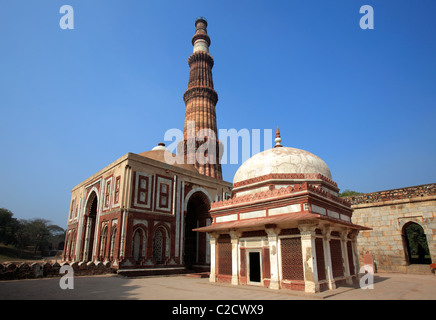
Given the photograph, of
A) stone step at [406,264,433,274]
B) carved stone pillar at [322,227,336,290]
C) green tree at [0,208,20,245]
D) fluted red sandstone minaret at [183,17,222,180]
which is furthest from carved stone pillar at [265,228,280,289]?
green tree at [0,208,20,245]

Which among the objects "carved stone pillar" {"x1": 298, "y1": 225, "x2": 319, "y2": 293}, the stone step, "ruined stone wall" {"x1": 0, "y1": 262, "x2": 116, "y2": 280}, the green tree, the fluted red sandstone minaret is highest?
the fluted red sandstone minaret

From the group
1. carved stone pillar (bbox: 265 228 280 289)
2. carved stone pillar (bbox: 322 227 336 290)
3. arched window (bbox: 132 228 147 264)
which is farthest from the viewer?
arched window (bbox: 132 228 147 264)

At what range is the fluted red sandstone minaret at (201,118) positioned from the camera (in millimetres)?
36812

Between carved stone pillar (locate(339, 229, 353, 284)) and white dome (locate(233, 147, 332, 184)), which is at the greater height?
white dome (locate(233, 147, 332, 184))

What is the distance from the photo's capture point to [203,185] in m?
24.7

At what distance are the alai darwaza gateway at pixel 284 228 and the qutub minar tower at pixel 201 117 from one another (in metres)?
21.0

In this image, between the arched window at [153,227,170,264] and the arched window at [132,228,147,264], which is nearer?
→ the arched window at [132,228,147,264]

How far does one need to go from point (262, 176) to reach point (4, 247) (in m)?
57.6

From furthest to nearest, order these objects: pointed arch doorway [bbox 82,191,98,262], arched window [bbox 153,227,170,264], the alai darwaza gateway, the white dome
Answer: pointed arch doorway [bbox 82,191,98,262]
arched window [bbox 153,227,170,264]
the white dome
the alai darwaza gateway

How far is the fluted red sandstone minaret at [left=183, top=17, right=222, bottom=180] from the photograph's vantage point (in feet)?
121

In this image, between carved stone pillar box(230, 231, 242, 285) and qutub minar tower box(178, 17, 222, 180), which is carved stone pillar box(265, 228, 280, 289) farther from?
qutub minar tower box(178, 17, 222, 180)

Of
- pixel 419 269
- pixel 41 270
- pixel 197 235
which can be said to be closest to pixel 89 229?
pixel 41 270
